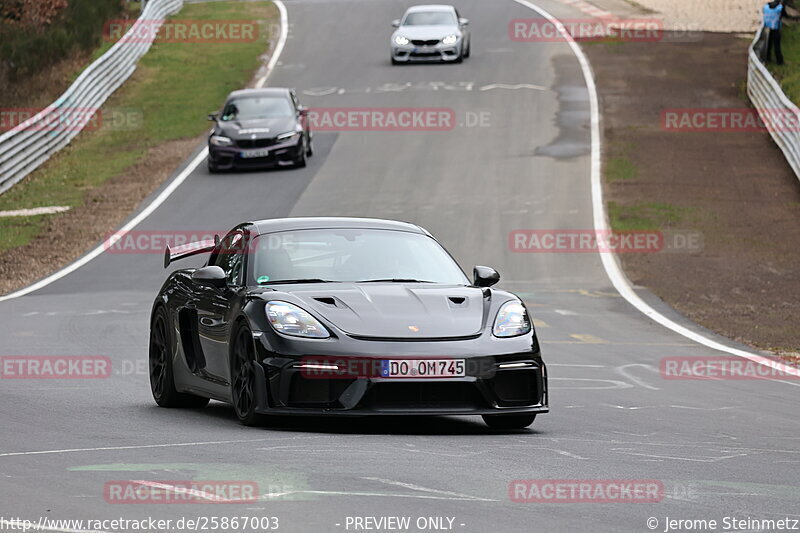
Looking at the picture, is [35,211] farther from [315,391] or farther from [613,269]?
[315,391]

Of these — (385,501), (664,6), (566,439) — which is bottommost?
(664,6)

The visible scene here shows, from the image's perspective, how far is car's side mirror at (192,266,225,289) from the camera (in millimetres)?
9789

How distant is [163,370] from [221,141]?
20751 millimetres

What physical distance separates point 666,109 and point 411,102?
20.7 ft

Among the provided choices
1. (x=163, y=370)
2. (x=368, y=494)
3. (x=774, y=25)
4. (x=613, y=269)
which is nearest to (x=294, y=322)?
(x=163, y=370)

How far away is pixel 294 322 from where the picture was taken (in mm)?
8984

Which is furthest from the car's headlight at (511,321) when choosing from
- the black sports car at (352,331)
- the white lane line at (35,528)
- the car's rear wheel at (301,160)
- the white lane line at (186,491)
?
the car's rear wheel at (301,160)

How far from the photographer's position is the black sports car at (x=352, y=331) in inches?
347

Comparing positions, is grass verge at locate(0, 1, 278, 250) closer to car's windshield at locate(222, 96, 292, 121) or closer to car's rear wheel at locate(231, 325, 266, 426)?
car's windshield at locate(222, 96, 292, 121)

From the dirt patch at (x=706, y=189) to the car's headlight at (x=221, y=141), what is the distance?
25.8ft

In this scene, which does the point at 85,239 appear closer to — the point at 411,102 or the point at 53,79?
the point at 411,102

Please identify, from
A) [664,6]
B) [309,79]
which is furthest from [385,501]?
[664,6]

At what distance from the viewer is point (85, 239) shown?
86.1 feet

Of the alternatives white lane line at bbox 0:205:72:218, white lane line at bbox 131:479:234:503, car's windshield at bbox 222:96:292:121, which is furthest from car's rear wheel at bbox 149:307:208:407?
car's windshield at bbox 222:96:292:121
